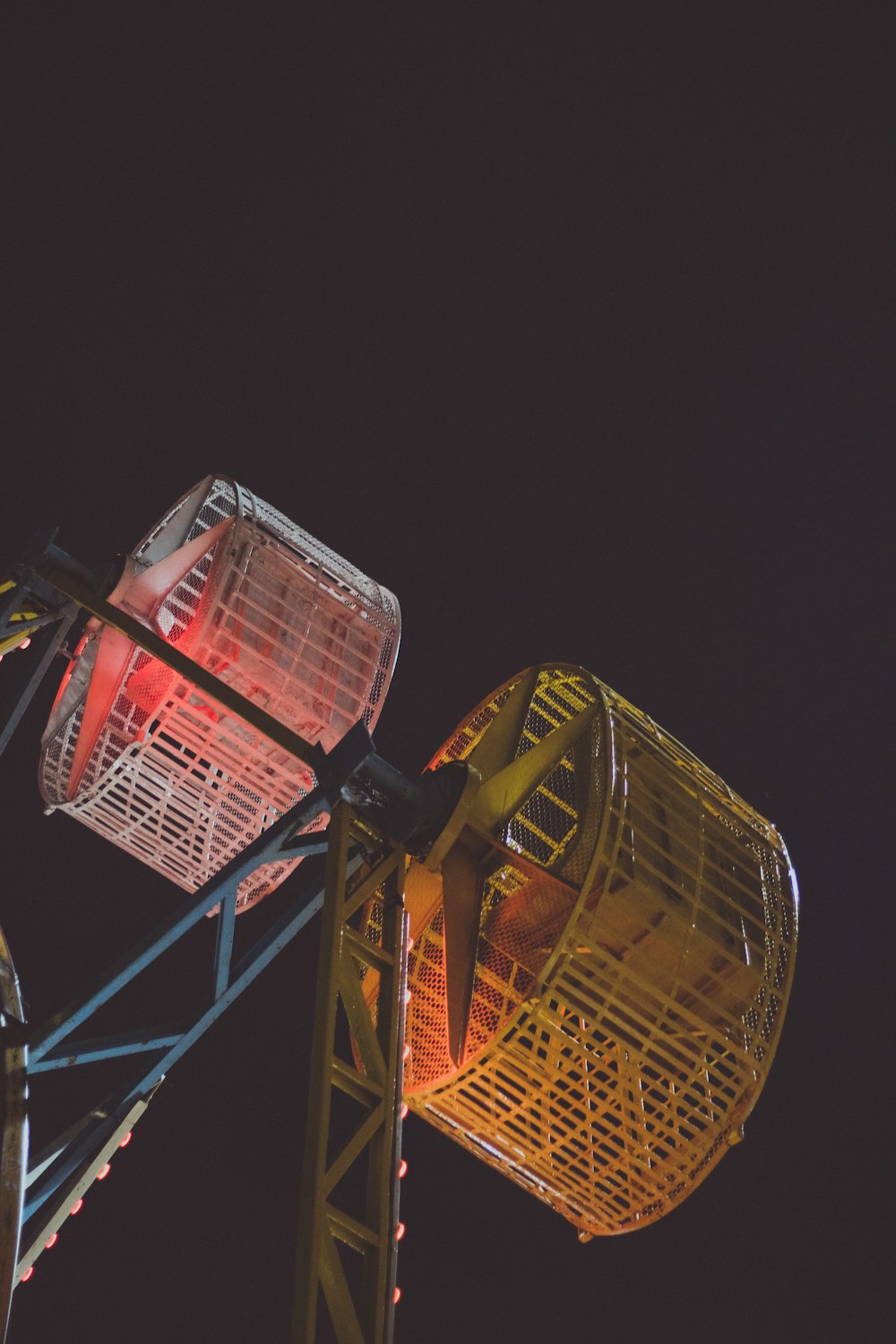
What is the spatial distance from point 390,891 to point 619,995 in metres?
1.85

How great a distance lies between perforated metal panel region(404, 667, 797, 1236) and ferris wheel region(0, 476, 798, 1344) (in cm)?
2

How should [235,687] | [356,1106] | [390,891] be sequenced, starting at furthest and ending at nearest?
[235,687], [390,891], [356,1106]

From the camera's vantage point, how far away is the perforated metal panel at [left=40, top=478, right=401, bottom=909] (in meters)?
11.3

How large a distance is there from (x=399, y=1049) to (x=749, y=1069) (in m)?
2.83

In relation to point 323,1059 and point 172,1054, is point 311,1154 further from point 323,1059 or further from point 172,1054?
point 172,1054

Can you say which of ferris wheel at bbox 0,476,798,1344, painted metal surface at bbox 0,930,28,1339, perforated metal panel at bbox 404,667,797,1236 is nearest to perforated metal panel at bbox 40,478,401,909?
ferris wheel at bbox 0,476,798,1344

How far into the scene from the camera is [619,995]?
33.0ft

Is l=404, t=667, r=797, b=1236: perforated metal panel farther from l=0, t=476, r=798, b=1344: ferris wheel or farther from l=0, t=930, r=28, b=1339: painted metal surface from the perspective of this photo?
l=0, t=930, r=28, b=1339: painted metal surface

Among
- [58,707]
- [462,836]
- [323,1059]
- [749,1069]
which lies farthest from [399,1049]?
[58,707]

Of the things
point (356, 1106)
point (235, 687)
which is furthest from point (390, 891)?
point (235, 687)

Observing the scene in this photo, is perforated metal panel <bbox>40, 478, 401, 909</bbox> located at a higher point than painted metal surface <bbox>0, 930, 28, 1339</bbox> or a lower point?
higher

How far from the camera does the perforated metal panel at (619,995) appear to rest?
9.40 m

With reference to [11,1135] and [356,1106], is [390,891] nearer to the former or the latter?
[356,1106]

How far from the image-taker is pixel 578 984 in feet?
30.7
